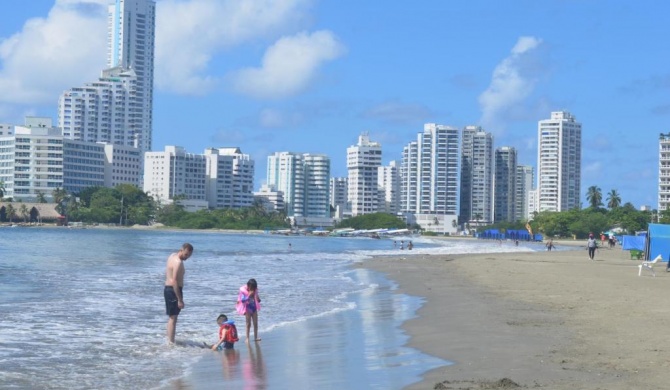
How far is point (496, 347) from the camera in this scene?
1234 centimetres

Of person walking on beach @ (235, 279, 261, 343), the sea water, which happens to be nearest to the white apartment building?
the sea water

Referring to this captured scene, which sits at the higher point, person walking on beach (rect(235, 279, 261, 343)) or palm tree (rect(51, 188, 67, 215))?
palm tree (rect(51, 188, 67, 215))

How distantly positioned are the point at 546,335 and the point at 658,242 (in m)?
31.5

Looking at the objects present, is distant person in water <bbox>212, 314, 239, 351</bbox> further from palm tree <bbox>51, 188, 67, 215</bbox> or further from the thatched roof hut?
palm tree <bbox>51, 188, 67, 215</bbox>

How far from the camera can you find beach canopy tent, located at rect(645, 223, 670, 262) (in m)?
42.4

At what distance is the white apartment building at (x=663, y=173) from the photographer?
16038 centimetres

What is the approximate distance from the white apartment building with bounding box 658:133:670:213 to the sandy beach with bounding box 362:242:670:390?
142572mm

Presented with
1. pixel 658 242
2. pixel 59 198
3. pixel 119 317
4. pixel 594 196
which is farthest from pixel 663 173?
pixel 119 317

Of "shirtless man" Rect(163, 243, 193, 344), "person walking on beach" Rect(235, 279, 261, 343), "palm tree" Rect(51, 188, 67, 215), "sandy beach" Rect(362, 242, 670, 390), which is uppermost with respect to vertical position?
"palm tree" Rect(51, 188, 67, 215)

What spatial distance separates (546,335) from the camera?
536 inches

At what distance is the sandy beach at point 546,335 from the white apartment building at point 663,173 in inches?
5613

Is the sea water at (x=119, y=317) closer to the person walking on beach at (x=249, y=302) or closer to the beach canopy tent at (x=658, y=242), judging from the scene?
the person walking on beach at (x=249, y=302)

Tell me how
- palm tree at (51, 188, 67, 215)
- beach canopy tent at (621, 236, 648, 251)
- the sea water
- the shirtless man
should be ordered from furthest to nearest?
1. palm tree at (51, 188, 67, 215)
2. beach canopy tent at (621, 236, 648, 251)
3. the shirtless man
4. the sea water

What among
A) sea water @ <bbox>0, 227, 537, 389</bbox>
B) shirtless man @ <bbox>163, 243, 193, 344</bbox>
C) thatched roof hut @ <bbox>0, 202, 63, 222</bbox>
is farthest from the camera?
thatched roof hut @ <bbox>0, 202, 63, 222</bbox>
